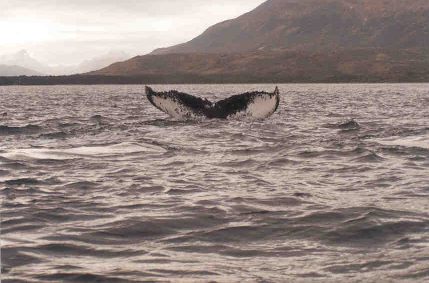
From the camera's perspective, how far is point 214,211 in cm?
998

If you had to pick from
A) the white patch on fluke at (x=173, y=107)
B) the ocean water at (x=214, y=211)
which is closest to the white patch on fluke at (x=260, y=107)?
the white patch on fluke at (x=173, y=107)

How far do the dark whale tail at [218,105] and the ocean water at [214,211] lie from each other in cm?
760

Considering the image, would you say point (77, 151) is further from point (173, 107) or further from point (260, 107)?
point (260, 107)

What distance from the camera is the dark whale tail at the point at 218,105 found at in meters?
26.6

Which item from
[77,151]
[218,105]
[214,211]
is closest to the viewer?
[214,211]

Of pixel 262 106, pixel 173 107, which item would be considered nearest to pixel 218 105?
pixel 262 106

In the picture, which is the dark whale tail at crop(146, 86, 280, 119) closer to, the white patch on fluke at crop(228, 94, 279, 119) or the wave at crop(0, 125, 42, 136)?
the white patch on fluke at crop(228, 94, 279, 119)

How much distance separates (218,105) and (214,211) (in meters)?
18.4

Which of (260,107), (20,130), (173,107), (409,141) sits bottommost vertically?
(409,141)

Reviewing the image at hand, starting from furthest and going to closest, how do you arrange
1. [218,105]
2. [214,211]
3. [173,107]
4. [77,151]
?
[218,105] < [173,107] < [77,151] < [214,211]

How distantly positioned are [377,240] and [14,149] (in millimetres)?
12061

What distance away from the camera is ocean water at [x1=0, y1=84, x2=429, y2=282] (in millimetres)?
7062

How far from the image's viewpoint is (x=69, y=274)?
6.77 m

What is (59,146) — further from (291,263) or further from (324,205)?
(291,263)
